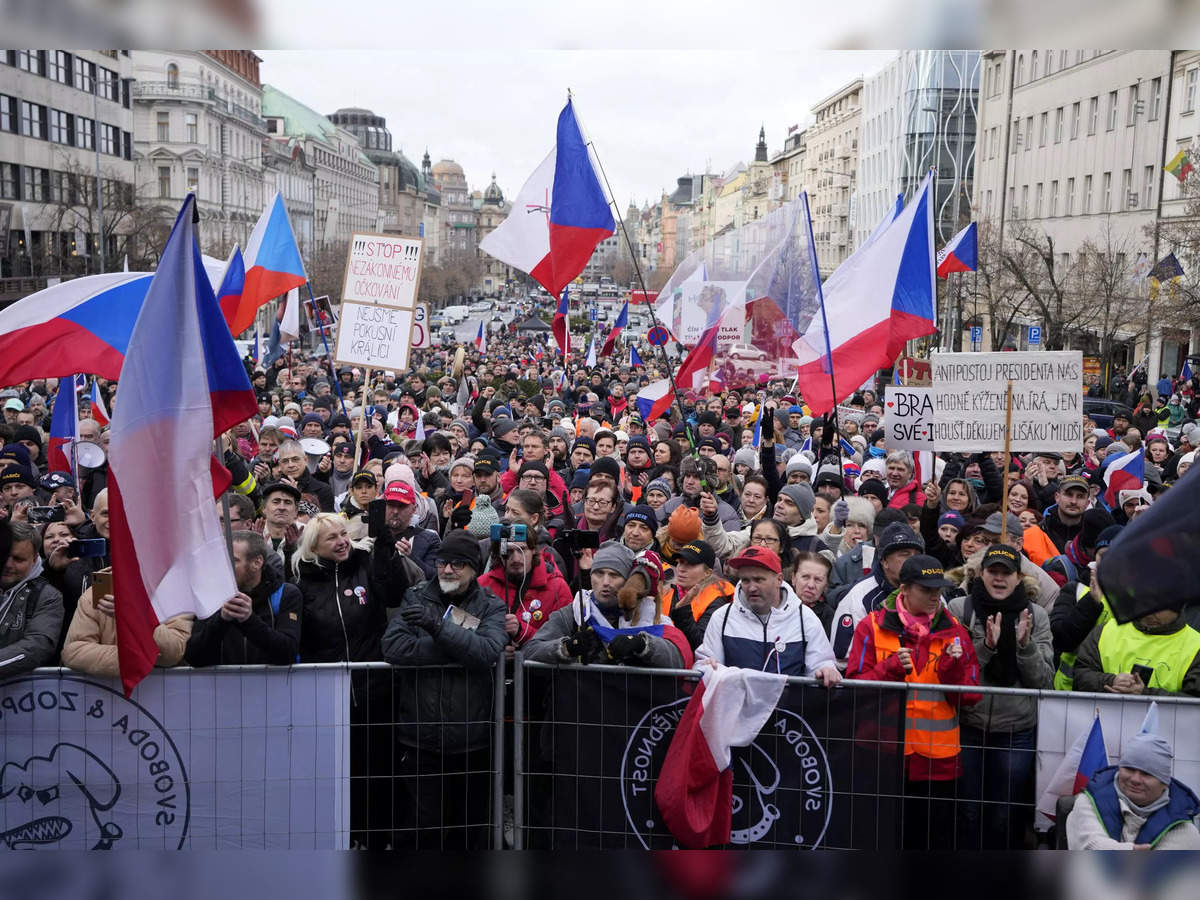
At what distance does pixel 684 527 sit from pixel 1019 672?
2338 mm

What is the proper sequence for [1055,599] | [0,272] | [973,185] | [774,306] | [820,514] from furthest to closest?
[973,185] < [0,272] < [774,306] < [820,514] < [1055,599]

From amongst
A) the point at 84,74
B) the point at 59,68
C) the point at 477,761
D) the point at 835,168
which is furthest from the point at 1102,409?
the point at 835,168

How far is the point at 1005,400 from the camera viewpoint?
7637 mm

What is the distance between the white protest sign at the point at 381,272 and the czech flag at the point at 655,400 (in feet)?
16.2

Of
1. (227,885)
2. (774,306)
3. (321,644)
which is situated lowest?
(321,644)

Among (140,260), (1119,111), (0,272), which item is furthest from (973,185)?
(0,272)

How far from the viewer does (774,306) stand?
42.2 ft

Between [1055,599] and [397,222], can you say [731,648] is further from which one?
[397,222]

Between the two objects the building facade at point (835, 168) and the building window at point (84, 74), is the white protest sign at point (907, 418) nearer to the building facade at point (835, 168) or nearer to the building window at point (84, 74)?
the building window at point (84, 74)

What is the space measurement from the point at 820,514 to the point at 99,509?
15.7 feet

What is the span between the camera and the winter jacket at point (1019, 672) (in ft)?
15.9

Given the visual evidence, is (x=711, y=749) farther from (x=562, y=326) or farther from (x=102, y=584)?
(x=562, y=326)

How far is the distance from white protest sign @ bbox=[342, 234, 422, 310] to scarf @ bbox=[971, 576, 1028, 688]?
265 inches

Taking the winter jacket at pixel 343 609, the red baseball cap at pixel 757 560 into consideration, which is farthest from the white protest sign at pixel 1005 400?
the winter jacket at pixel 343 609
